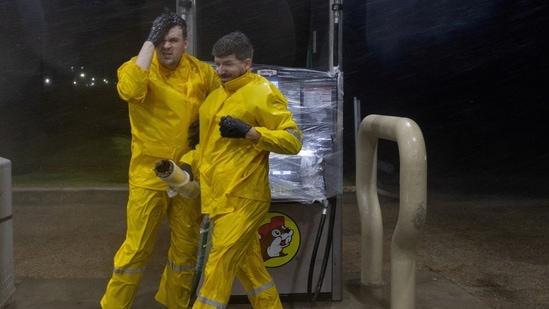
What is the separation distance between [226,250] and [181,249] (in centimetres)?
70

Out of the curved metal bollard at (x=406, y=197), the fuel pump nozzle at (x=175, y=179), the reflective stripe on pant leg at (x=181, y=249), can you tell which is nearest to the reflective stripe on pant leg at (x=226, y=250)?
the fuel pump nozzle at (x=175, y=179)

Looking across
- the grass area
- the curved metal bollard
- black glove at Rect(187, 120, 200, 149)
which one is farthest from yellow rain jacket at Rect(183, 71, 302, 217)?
the grass area

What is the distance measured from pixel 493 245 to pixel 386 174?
5.69m

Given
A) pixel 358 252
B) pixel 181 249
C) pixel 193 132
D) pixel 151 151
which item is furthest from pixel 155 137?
pixel 358 252

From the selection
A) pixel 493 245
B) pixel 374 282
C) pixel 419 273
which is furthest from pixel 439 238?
pixel 374 282

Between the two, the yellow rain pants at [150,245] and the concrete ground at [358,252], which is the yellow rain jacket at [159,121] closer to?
the yellow rain pants at [150,245]

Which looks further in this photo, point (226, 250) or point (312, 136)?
point (312, 136)

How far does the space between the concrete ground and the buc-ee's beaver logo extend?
Result: 362 millimetres

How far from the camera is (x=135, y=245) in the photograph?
3.60 meters

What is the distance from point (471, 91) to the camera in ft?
53.3

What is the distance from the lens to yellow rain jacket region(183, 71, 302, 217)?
3215 mm

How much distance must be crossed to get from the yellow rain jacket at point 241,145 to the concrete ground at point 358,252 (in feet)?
4.48

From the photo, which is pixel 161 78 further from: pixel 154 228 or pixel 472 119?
pixel 472 119

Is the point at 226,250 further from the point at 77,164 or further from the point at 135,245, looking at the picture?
the point at 77,164
